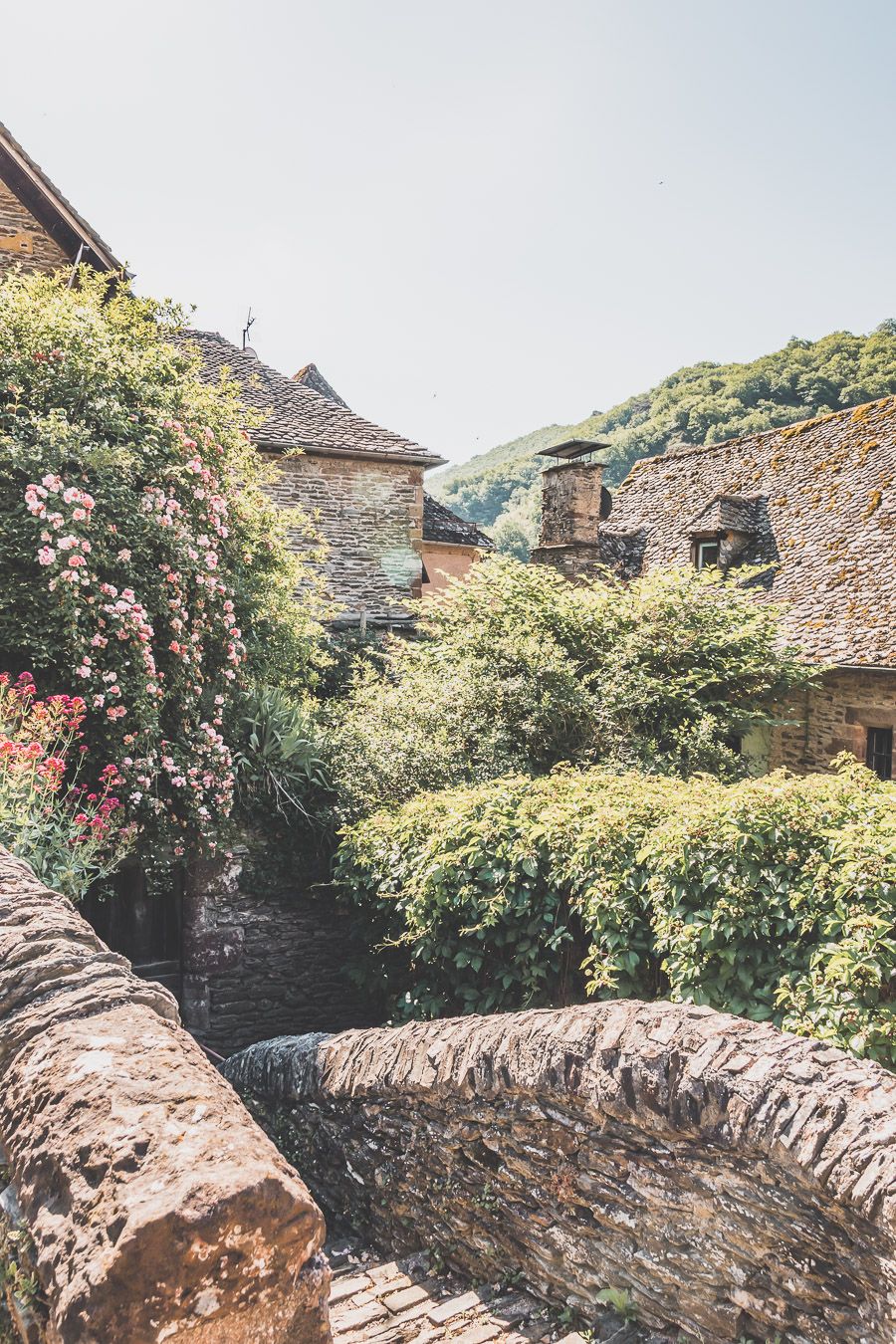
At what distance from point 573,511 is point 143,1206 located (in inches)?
609

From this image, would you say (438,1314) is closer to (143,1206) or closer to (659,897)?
(659,897)

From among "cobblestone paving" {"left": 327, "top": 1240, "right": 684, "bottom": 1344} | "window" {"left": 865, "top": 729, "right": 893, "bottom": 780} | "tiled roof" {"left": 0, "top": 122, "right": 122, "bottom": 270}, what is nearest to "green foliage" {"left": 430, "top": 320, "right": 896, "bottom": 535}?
"window" {"left": 865, "top": 729, "right": 893, "bottom": 780}

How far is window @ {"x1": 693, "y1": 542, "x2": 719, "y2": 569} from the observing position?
16.8 meters

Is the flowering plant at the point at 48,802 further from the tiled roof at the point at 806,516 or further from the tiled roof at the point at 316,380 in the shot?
the tiled roof at the point at 316,380

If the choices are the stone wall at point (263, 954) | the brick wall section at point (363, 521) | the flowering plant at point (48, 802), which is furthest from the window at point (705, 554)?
the flowering plant at point (48, 802)

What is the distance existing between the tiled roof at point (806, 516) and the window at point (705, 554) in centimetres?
22

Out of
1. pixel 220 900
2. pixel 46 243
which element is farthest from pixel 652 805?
pixel 46 243

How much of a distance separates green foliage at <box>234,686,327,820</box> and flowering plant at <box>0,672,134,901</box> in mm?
1689

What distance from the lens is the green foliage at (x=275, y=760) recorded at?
9.20 metres

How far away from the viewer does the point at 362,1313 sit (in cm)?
391

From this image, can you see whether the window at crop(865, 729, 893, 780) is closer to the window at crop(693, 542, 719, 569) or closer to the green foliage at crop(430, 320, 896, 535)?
the window at crop(693, 542, 719, 569)

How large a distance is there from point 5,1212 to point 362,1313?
2.61 meters

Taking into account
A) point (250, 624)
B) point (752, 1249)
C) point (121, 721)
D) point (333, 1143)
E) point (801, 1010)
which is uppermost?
point (250, 624)

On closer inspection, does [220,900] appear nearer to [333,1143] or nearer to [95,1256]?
[333,1143]
